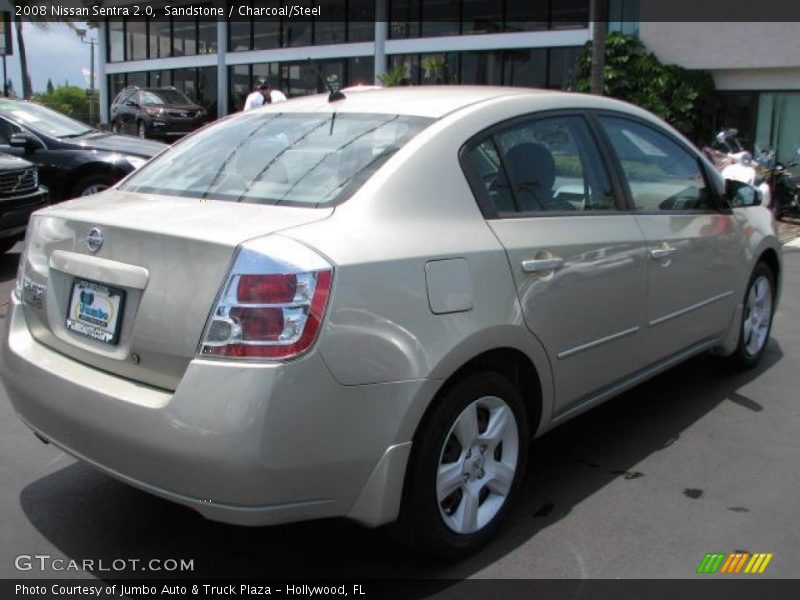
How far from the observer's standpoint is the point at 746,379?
513 cm

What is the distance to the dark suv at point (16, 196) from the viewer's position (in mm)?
7859

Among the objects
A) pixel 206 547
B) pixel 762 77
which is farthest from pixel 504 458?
pixel 762 77

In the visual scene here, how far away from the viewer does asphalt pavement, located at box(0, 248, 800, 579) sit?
3.03 m

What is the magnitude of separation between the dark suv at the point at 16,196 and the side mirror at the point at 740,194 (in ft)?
20.7

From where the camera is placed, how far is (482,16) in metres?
20.7

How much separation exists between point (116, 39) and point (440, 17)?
1673cm

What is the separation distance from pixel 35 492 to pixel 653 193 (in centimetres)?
323

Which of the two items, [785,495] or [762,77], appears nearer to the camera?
[785,495]

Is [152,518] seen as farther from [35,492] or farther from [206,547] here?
[35,492]

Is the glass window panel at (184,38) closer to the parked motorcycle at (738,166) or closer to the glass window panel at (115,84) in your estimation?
the glass window panel at (115,84)

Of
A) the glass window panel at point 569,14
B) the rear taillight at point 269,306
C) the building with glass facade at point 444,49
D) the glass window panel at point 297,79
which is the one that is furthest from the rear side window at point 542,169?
the glass window panel at point 297,79

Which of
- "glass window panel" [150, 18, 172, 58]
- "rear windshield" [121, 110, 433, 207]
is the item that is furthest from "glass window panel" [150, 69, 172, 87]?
"rear windshield" [121, 110, 433, 207]

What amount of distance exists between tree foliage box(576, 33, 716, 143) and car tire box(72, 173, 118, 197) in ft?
33.4

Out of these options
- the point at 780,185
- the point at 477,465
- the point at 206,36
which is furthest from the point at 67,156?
the point at 206,36
